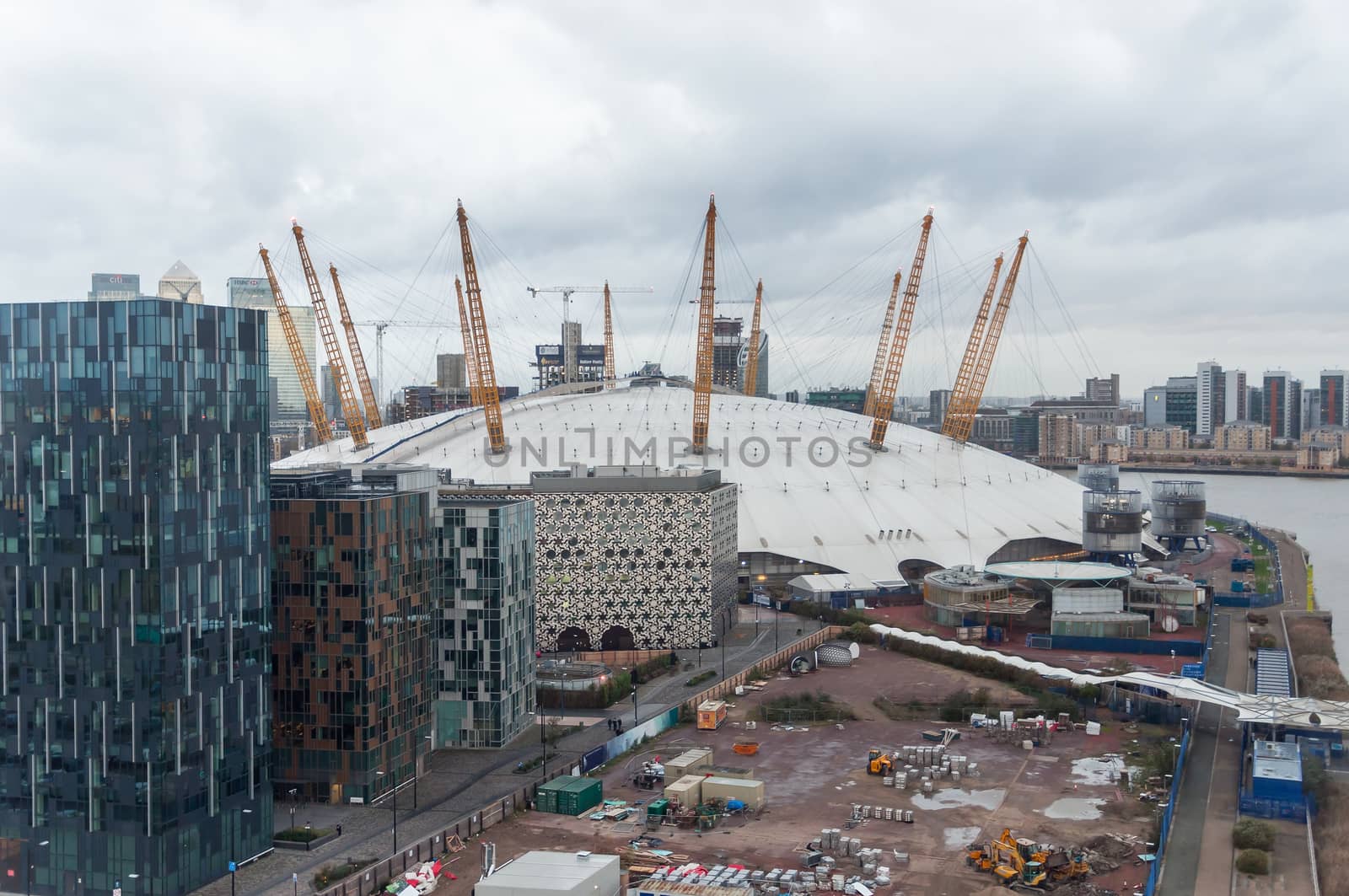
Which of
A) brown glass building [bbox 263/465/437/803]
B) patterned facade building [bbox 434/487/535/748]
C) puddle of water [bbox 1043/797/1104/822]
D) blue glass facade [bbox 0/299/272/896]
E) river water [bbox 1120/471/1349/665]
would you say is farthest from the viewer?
river water [bbox 1120/471/1349/665]

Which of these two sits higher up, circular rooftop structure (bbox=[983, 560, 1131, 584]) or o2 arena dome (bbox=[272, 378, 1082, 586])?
o2 arena dome (bbox=[272, 378, 1082, 586])

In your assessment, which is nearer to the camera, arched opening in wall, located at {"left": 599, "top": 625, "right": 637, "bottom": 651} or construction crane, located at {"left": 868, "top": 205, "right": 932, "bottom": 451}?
arched opening in wall, located at {"left": 599, "top": 625, "right": 637, "bottom": 651}

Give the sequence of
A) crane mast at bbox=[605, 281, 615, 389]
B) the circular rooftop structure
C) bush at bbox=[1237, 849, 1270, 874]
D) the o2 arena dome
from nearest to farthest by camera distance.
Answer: bush at bbox=[1237, 849, 1270, 874]
the circular rooftop structure
the o2 arena dome
crane mast at bbox=[605, 281, 615, 389]

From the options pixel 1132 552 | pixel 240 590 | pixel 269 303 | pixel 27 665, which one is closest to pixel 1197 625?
pixel 1132 552

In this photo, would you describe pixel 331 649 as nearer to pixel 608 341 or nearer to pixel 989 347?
pixel 989 347

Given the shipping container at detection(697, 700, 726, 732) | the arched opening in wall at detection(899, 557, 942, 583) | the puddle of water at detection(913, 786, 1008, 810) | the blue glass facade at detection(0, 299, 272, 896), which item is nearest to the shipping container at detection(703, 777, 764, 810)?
the puddle of water at detection(913, 786, 1008, 810)

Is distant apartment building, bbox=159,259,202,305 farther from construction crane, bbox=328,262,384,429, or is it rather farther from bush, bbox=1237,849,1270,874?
construction crane, bbox=328,262,384,429

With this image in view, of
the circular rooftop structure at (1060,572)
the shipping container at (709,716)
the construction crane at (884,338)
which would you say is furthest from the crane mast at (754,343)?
the shipping container at (709,716)

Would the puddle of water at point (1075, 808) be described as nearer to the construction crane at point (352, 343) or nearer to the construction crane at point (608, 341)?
the construction crane at point (352, 343)
